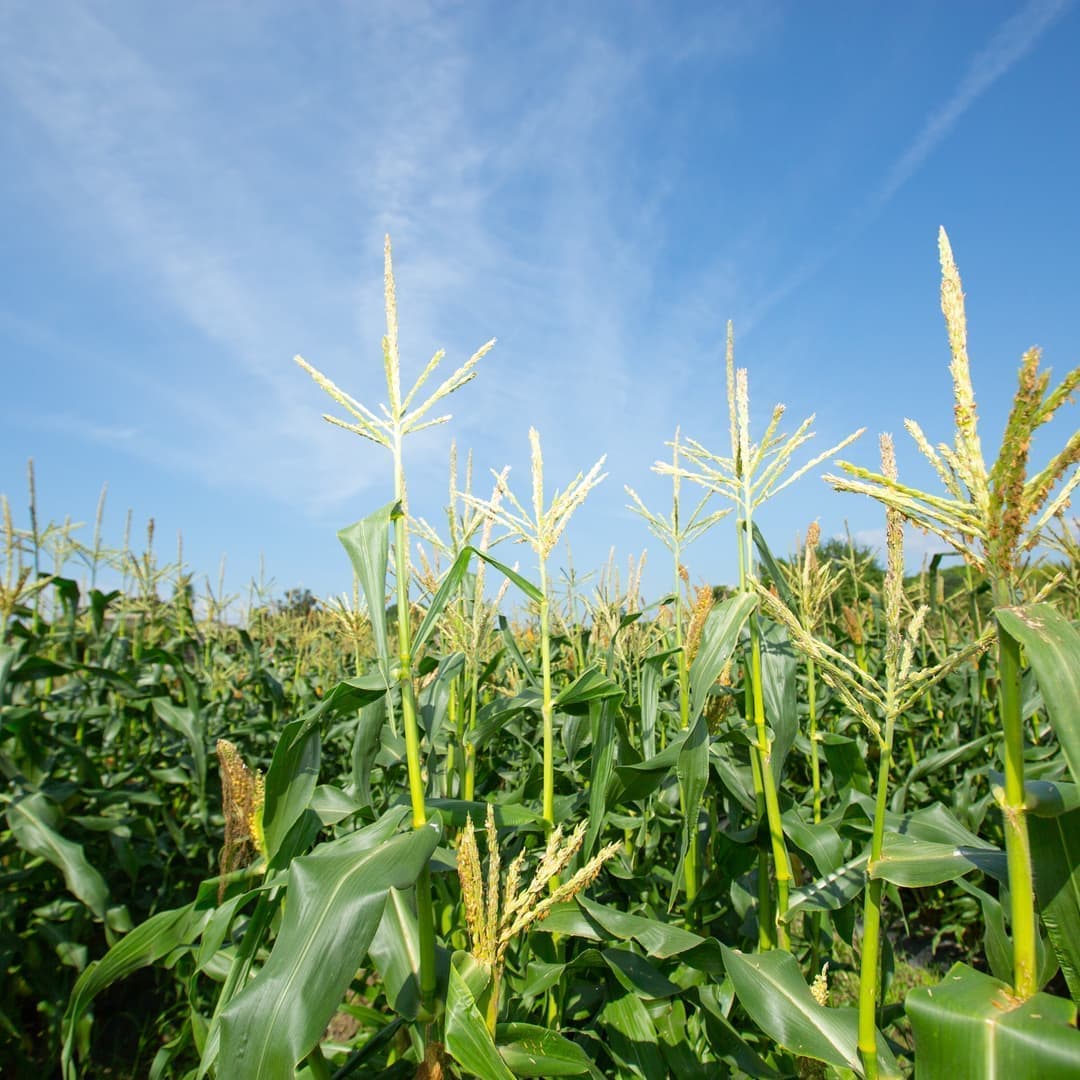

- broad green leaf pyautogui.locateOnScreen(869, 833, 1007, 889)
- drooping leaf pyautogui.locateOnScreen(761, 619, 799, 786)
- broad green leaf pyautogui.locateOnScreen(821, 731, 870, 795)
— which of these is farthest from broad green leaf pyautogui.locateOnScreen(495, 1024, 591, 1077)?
broad green leaf pyautogui.locateOnScreen(821, 731, 870, 795)

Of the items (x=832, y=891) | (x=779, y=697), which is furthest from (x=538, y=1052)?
(x=779, y=697)

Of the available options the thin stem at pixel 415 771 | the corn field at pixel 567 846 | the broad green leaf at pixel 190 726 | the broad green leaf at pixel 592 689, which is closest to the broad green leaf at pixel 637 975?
the corn field at pixel 567 846

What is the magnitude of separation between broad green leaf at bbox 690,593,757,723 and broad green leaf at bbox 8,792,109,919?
2.43 metres

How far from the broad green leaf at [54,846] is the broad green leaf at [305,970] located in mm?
1900

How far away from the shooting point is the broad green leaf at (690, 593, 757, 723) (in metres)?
1.75

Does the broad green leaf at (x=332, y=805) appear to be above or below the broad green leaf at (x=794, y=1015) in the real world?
above

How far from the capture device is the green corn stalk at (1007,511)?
1075 millimetres

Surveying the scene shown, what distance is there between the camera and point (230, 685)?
5.51m

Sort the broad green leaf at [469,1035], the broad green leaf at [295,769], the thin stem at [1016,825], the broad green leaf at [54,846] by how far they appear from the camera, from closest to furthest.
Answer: the thin stem at [1016,825]
the broad green leaf at [469,1035]
the broad green leaf at [295,769]
the broad green leaf at [54,846]

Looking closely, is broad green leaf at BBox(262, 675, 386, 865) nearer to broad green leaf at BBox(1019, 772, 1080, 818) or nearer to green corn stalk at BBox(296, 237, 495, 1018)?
green corn stalk at BBox(296, 237, 495, 1018)

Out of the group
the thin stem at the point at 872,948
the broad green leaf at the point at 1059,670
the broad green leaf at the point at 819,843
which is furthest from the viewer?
the broad green leaf at the point at 819,843

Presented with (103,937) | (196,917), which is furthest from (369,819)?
(103,937)

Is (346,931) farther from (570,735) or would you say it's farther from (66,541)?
(66,541)

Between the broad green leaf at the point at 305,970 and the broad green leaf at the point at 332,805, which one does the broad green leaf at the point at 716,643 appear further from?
the broad green leaf at the point at 332,805
